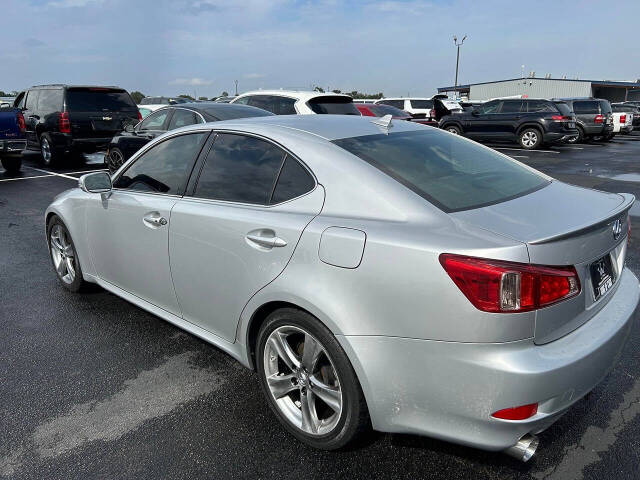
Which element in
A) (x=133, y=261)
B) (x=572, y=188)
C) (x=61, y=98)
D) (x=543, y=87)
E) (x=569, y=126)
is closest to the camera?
(x=572, y=188)

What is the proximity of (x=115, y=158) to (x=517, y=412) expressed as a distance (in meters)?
9.51

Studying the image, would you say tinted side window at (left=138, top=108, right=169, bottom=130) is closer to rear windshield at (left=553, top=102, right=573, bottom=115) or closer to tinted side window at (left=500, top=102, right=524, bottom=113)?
tinted side window at (left=500, top=102, right=524, bottom=113)

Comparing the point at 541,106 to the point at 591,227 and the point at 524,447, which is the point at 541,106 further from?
the point at 524,447

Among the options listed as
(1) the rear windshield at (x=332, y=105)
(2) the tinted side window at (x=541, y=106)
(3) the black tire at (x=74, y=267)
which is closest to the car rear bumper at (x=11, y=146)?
(1) the rear windshield at (x=332, y=105)

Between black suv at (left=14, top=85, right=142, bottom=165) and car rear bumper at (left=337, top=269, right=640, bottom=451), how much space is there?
10546 millimetres

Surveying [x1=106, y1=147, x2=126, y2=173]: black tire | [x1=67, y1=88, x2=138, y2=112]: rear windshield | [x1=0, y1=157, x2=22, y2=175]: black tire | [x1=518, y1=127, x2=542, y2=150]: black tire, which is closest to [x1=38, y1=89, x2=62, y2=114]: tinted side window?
[x1=67, y1=88, x2=138, y2=112]: rear windshield

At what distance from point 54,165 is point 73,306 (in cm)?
978

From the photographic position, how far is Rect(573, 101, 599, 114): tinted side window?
20.6 meters

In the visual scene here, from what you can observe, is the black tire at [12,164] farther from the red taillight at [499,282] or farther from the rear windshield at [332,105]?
the red taillight at [499,282]

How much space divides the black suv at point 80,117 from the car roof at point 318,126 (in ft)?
29.9

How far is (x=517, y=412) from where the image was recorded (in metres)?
1.96

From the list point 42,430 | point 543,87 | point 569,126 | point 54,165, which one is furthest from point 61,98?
point 543,87

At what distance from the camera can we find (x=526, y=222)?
2150 mm

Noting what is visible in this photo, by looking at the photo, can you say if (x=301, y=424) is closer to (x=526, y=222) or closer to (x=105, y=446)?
(x=105, y=446)
